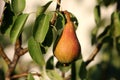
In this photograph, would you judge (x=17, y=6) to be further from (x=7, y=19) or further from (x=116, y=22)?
(x=116, y=22)

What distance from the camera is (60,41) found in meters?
1.00

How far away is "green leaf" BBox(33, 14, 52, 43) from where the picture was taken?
99 cm

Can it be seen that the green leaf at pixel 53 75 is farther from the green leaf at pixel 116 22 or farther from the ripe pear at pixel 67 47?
the green leaf at pixel 116 22

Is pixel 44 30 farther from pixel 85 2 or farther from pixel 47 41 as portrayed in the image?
pixel 85 2

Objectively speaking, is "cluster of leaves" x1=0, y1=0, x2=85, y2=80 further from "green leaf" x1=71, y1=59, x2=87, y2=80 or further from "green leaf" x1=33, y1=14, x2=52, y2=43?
"green leaf" x1=71, y1=59, x2=87, y2=80

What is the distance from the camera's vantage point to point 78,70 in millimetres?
1297

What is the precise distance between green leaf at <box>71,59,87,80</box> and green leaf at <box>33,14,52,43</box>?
1.03 ft

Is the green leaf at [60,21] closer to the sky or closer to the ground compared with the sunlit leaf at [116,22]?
closer to the sky

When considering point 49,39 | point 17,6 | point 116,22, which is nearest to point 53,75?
point 49,39

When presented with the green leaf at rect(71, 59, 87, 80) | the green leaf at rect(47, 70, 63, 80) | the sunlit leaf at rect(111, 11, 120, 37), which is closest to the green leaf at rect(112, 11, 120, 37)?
the sunlit leaf at rect(111, 11, 120, 37)

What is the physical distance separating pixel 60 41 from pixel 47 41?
2.6 inches

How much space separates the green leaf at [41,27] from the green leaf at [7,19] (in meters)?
0.09

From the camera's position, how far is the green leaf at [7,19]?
1.07 meters

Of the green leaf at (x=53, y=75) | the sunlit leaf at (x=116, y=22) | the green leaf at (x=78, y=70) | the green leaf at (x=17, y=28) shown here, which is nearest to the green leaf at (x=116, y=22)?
the sunlit leaf at (x=116, y=22)
